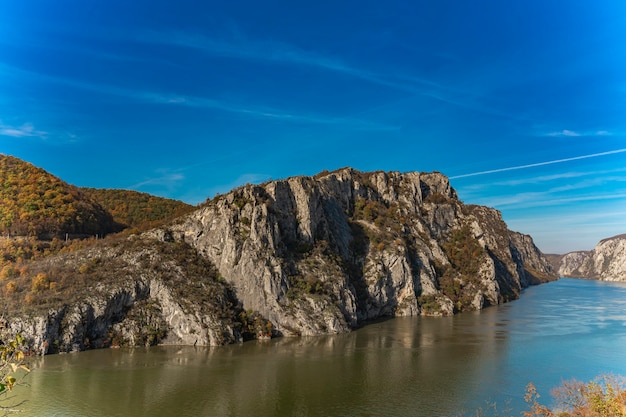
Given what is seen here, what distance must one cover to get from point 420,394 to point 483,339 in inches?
1195

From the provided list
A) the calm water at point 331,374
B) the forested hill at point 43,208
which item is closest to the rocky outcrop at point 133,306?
the calm water at point 331,374

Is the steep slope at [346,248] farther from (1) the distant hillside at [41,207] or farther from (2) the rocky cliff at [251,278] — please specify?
(1) the distant hillside at [41,207]

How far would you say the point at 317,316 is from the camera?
6781 cm

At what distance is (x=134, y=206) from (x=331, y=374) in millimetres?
93679

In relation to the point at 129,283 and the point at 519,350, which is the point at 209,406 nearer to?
the point at 129,283

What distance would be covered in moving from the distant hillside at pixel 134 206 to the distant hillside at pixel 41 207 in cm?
1286

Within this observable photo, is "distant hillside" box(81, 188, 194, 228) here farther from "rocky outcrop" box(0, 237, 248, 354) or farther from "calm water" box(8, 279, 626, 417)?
"calm water" box(8, 279, 626, 417)

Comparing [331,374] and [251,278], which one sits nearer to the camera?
[331,374]

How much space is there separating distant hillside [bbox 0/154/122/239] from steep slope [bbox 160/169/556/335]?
88.4 ft

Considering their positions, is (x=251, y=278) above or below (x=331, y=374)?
above

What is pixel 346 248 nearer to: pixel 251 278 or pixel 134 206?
pixel 251 278

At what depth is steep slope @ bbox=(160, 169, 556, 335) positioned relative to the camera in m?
68.6

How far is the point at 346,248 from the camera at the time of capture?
93.9 meters

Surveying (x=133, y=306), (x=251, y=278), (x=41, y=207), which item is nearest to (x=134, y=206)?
(x=41, y=207)
